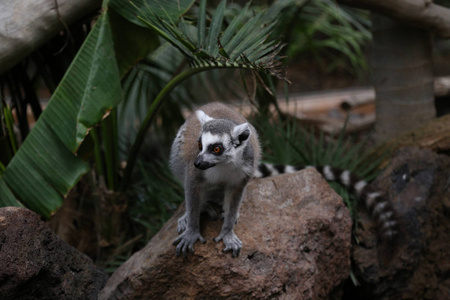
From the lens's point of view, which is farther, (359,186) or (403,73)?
(403,73)

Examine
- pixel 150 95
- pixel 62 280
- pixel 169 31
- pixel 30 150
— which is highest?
pixel 169 31

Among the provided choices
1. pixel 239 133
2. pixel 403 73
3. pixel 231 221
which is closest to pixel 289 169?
pixel 231 221

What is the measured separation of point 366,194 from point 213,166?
6.22 feet

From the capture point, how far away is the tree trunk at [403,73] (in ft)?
17.8

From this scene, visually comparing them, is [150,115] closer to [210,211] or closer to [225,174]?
[210,211]

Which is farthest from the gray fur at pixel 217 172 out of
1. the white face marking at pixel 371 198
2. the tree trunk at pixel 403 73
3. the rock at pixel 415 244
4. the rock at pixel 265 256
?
the tree trunk at pixel 403 73

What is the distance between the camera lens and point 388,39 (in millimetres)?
5516

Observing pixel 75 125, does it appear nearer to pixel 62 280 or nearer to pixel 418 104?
pixel 62 280

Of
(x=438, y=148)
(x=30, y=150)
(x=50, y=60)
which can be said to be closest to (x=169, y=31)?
(x=30, y=150)

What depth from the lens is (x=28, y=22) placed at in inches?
152

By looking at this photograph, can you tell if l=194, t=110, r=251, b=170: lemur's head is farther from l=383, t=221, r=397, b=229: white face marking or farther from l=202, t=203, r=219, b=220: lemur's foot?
l=383, t=221, r=397, b=229: white face marking

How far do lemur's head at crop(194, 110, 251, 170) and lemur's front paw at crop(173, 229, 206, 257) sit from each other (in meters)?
0.62

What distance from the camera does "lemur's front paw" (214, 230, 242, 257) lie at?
3.12m

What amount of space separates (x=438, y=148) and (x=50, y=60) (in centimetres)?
432
